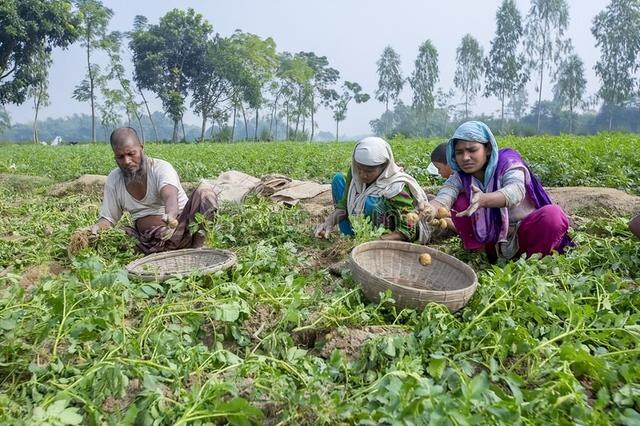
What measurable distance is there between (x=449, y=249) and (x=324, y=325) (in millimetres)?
1865

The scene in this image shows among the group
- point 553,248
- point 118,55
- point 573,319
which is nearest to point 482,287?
point 573,319

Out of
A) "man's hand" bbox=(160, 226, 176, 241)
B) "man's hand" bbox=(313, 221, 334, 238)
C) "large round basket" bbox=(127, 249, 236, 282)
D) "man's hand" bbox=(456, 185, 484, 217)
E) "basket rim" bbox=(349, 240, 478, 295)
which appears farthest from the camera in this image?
"man's hand" bbox=(160, 226, 176, 241)

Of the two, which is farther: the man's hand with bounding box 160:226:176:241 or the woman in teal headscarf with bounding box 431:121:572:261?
the man's hand with bounding box 160:226:176:241

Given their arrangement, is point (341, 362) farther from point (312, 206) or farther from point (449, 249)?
point (312, 206)

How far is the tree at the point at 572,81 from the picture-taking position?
41812 millimetres

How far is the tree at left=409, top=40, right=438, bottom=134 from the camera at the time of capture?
162 feet

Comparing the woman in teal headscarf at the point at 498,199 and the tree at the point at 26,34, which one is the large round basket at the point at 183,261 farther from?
the tree at the point at 26,34

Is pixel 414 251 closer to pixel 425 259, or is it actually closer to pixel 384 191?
pixel 425 259

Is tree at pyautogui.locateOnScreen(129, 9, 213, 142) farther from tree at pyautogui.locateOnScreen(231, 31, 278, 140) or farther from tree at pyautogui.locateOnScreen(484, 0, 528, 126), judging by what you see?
tree at pyautogui.locateOnScreen(484, 0, 528, 126)

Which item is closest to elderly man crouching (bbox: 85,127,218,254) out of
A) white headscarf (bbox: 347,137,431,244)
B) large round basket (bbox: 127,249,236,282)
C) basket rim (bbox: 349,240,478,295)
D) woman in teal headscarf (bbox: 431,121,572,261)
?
large round basket (bbox: 127,249,236,282)

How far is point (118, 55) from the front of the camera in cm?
3206

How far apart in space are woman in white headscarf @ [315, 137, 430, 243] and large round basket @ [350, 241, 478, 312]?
513mm

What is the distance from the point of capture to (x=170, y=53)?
3575cm

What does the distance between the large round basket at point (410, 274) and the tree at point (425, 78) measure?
4996 centimetres
